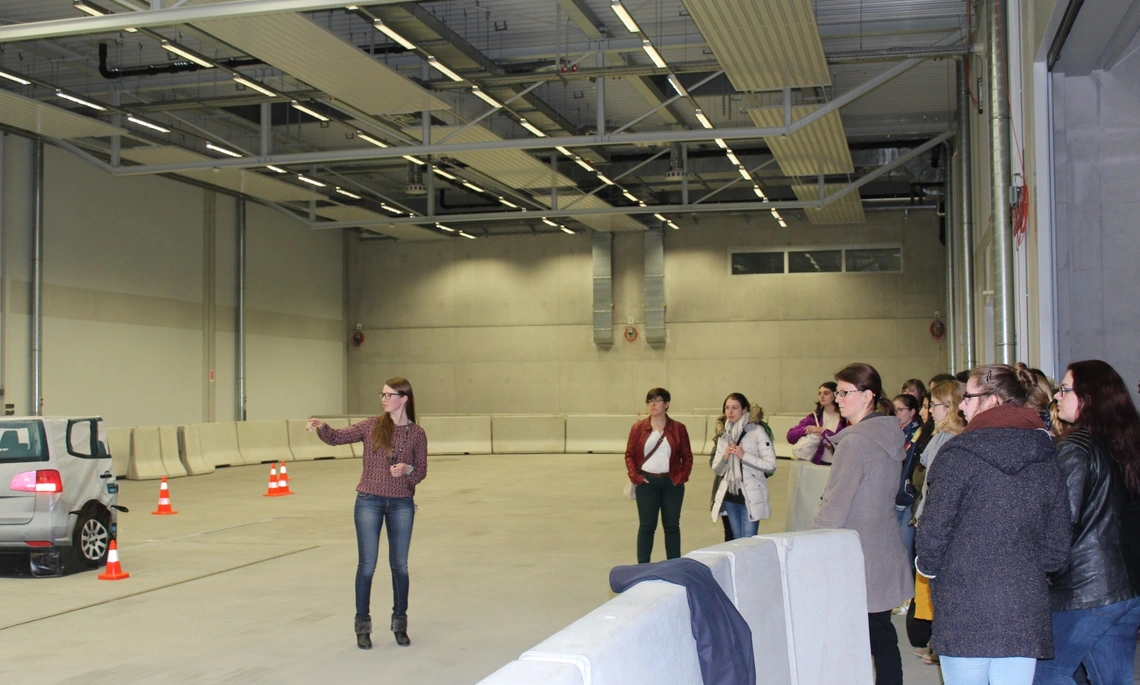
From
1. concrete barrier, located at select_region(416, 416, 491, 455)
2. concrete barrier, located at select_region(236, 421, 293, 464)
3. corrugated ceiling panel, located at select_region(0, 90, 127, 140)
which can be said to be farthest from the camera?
concrete barrier, located at select_region(416, 416, 491, 455)

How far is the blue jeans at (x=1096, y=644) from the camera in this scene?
4117 mm

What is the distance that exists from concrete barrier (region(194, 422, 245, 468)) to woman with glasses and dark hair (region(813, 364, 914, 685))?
18.4 meters

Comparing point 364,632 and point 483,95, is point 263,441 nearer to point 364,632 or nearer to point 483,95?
point 483,95

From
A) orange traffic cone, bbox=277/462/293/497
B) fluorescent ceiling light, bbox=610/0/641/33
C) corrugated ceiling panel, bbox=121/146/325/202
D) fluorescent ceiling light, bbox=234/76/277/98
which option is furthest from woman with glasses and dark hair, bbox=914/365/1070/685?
corrugated ceiling panel, bbox=121/146/325/202

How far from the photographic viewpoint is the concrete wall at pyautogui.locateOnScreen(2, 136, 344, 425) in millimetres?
20641

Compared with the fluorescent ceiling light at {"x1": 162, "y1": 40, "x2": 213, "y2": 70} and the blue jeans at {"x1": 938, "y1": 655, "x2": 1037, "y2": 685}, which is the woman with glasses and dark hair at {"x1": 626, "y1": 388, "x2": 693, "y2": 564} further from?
the fluorescent ceiling light at {"x1": 162, "y1": 40, "x2": 213, "y2": 70}

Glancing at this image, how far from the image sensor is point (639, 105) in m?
20.8

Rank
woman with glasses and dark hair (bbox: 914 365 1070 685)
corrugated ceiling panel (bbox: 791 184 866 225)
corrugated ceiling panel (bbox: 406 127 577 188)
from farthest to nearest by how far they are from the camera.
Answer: corrugated ceiling panel (bbox: 791 184 866 225)
corrugated ceiling panel (bbox: 406 127 577 188)
woman with glasses and dark hair (bbox: 914 365 1070 685)

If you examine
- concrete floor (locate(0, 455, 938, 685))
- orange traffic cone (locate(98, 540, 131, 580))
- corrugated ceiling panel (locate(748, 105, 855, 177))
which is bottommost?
concrete floor (locate(0, 455, 938, 685))

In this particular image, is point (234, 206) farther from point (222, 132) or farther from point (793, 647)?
point (793, 647)

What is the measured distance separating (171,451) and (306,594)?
41.0 feet

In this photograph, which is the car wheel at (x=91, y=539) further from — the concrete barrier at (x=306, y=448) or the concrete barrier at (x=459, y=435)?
the concrete barrier at (x=459, y=435)

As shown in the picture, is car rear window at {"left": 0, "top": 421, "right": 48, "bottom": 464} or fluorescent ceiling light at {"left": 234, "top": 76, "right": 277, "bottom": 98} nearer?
car rear window at {"left": 0, "top": 421, "right": 48, "bottom": 464}

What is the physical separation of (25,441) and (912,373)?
23.2m
